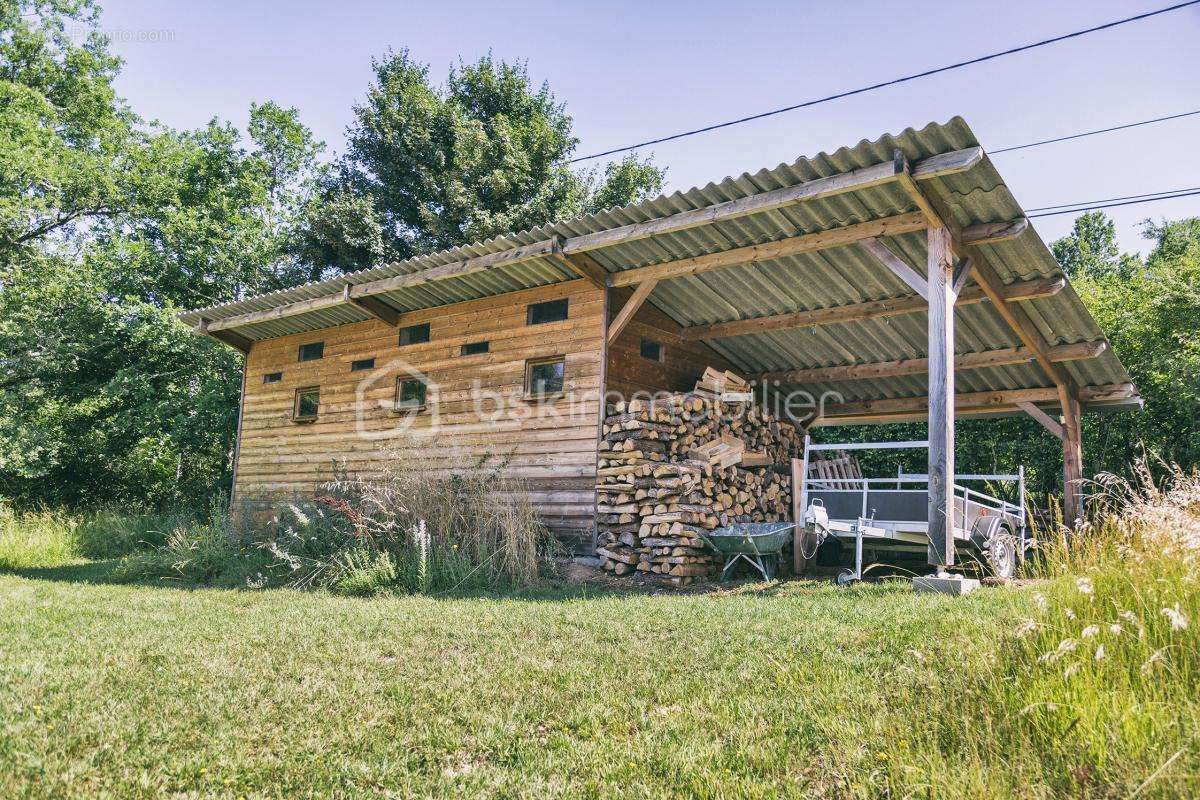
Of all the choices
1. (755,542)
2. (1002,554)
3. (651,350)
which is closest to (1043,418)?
(1002,554)

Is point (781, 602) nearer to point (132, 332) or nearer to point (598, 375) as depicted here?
point (598, 375)

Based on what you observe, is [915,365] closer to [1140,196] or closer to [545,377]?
[545,377]

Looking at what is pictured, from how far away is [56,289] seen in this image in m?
19.0

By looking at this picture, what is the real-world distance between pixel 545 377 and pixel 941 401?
540cm

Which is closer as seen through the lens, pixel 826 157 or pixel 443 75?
pixel 826 157

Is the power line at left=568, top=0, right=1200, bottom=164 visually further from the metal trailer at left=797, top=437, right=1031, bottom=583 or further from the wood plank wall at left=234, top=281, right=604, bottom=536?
the metal trailer at left=797, top=437, right=1031, bottom=583

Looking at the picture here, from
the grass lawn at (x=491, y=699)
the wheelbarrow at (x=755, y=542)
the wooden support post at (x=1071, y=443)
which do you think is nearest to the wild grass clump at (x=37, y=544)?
the grass lawn at (x=491, y=699)

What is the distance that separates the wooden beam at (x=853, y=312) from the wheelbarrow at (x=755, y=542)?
345 centimetres

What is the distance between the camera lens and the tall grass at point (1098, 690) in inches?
102

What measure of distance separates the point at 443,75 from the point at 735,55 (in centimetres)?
1741

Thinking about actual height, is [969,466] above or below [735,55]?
below

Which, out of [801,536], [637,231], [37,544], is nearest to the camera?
[637,231]

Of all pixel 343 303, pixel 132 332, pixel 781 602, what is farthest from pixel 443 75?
pixel 781 602

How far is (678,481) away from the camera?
365 inches
